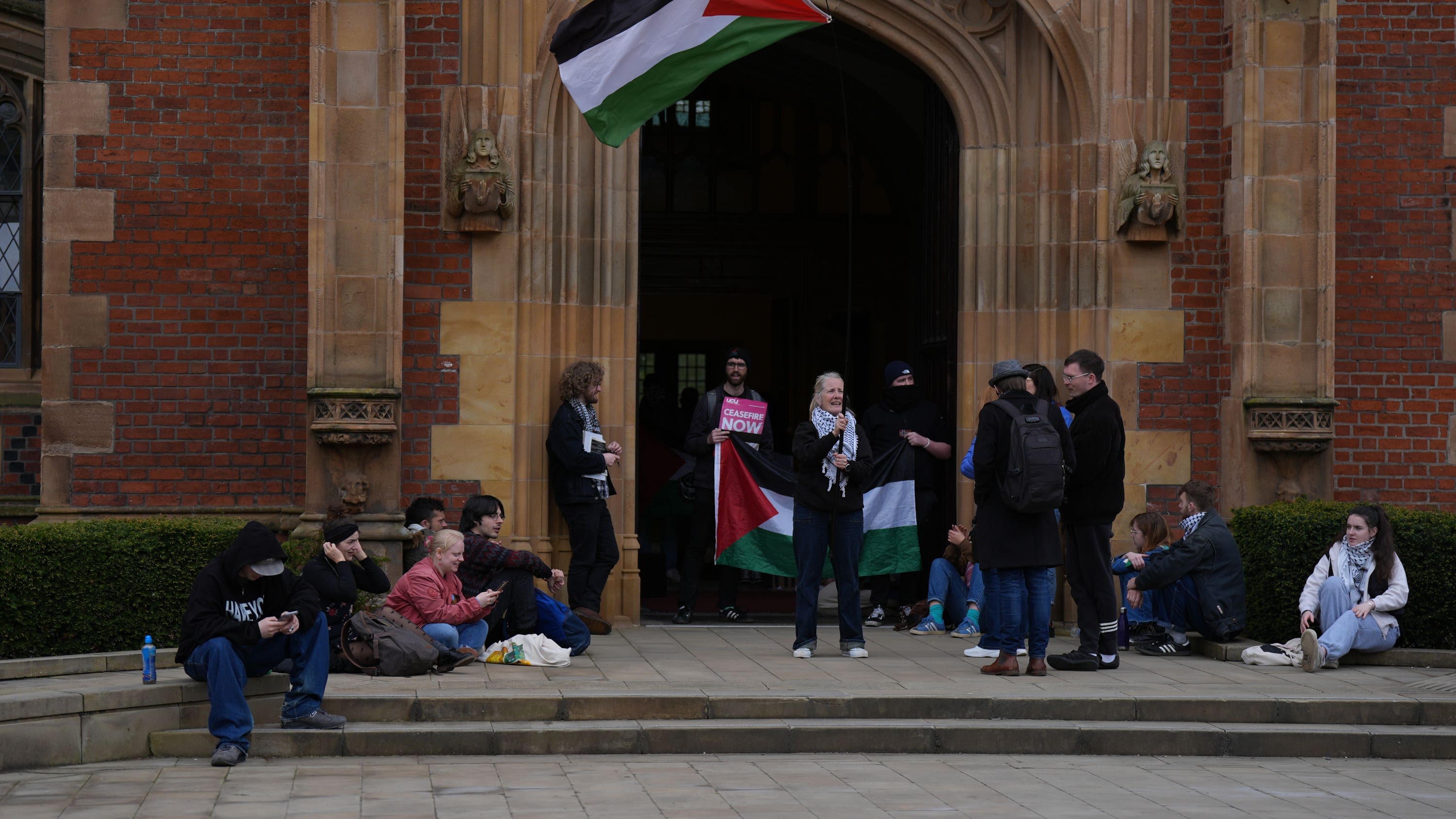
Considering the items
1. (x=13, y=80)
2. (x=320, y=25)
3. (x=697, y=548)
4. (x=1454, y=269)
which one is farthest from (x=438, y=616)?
(x=1454, y=269)

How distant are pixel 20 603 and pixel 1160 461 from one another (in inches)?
293

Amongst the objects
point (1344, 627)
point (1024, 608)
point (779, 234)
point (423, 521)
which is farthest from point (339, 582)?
point (779, 234)

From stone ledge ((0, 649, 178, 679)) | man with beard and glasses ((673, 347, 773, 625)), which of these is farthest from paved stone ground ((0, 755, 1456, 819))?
man with beard and glasses ((673, 347, 773, 625))

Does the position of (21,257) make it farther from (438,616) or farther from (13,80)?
(438,616)

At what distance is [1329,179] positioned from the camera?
447 inches

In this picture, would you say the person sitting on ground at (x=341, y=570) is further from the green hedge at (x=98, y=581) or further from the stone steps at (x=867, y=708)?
the green hedge at (x=98, y=581)

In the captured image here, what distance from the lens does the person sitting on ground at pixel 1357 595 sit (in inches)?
387

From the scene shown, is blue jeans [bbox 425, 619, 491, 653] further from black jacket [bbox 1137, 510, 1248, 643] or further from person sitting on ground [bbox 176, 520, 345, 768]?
black jacket [bbox 1137, 510, 1248, 643]

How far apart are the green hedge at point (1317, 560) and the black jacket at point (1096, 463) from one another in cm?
121

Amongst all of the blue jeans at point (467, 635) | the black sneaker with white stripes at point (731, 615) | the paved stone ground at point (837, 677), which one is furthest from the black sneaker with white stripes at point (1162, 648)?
the blue jeans at point (467, 635)

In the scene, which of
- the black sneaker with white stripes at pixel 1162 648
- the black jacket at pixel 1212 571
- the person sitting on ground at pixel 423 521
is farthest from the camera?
the black sneaker with white stripes at pixel 1162 648

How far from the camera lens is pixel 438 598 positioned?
31.0 ft

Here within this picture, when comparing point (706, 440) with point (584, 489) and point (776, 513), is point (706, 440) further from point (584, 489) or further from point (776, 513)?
point (584, 489)

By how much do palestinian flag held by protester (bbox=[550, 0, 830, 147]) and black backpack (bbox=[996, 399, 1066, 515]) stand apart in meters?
2.67
